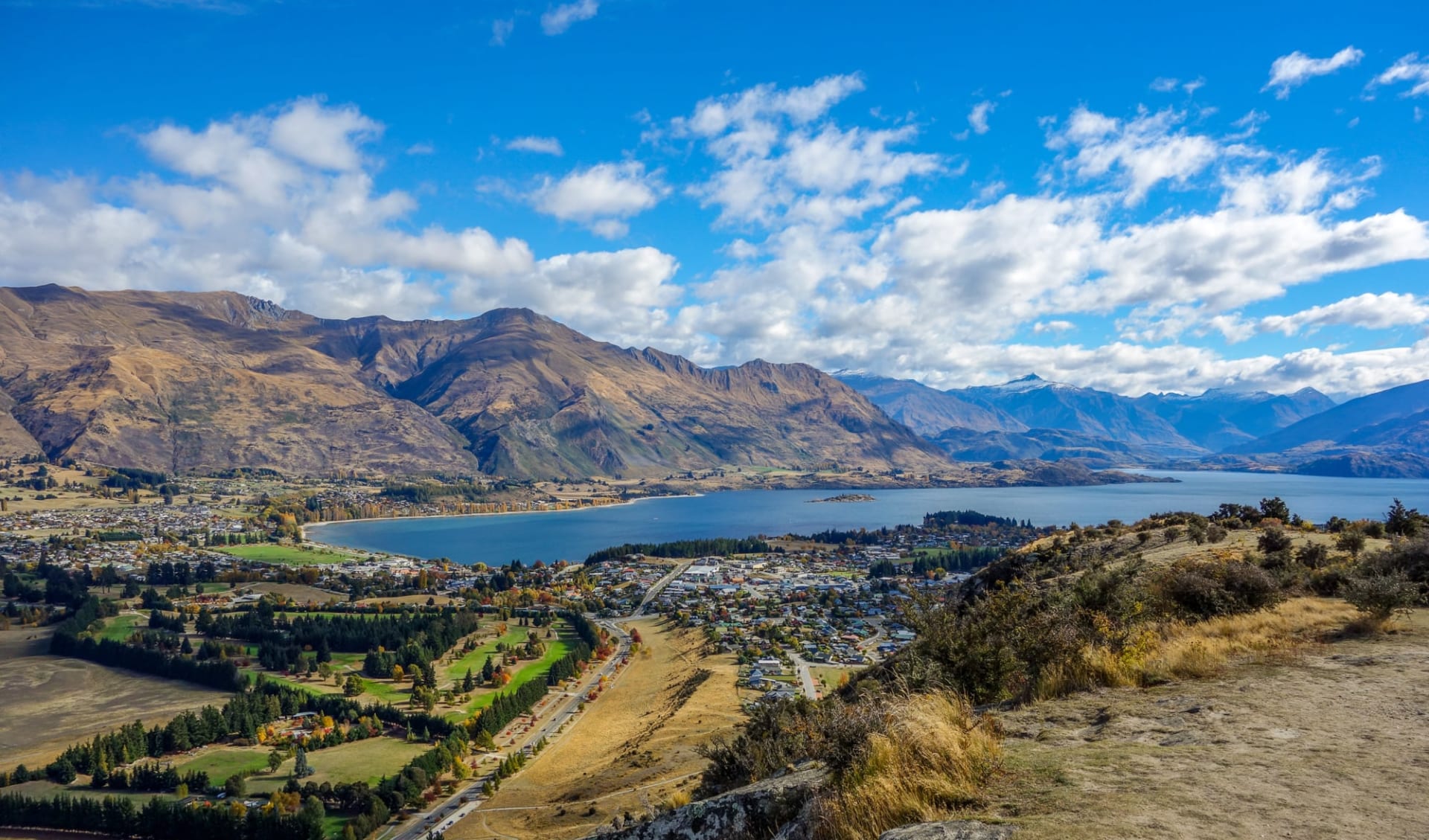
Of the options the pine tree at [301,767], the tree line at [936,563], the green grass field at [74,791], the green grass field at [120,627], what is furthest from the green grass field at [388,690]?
the tree line at [936,563]

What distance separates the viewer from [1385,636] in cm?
1071

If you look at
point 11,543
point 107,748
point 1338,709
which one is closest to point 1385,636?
point 1338,709

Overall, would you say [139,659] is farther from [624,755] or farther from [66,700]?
[624,755]

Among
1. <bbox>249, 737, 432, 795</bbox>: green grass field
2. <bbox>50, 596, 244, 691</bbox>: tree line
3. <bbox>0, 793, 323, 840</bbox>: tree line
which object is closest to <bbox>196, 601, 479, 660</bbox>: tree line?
<bbox>50, 596, 244, 691</bbox>: tree line

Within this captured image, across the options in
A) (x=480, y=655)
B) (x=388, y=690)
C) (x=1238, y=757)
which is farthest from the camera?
(x=480, y=655)

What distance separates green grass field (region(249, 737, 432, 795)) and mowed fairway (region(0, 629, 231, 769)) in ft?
47.8

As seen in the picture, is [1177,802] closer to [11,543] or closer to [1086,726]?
[1086,726]

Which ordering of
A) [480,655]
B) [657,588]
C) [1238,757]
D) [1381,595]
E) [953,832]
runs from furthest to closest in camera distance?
[657,588] → [480,655] → [1381,595] → [1238,757] → [953,832]

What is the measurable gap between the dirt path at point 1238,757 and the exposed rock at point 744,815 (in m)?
1.81

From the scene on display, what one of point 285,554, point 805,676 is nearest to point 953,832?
point 805,676

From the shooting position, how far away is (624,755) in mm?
35594

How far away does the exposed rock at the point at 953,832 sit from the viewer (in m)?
4.68

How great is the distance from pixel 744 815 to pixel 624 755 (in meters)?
32.4

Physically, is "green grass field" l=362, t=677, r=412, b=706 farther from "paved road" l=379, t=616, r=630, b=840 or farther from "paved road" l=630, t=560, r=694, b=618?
"paved road" l=630, t=560, r=694, b=618
